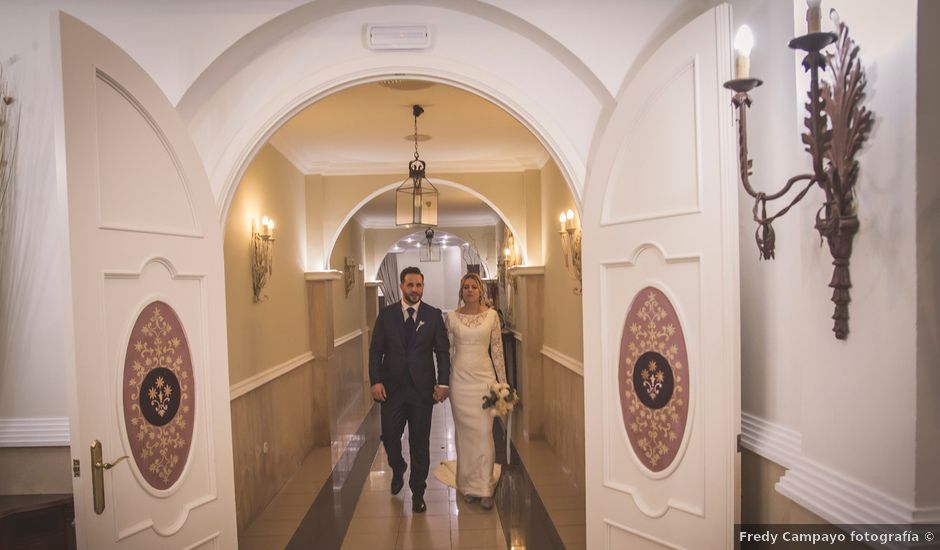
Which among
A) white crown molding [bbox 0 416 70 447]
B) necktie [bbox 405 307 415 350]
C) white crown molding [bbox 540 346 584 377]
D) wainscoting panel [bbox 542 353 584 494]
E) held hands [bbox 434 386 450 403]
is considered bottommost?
wainscoting panel [bbox 542 353 584 494]

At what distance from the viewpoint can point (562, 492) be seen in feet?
14.8

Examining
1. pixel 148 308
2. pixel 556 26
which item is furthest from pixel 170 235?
pixel 556 26

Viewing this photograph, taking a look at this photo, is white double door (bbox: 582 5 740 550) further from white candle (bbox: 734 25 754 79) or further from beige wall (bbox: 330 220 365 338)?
beige wall (bbox: 330 220 365 338)

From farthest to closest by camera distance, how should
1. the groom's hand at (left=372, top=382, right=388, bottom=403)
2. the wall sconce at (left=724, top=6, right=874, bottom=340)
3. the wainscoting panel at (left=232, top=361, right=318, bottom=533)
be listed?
the groom's hand at (left=372, top=382, right=388, bottom=403), the wainscoting panel at (left=232, top=361, right=318, bottom=533), the wall sconce at (left=724, top=6, right=874, bottom=340)

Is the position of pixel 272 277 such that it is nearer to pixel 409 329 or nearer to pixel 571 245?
pixel 409 329

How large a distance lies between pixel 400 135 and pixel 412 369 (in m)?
2.39

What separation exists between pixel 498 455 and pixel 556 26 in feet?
14.0

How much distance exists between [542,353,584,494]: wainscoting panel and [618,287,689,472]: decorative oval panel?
2021mm

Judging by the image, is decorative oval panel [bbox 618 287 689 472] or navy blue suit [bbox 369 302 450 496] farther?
navy blue suit [bbox 369 302 450 496]

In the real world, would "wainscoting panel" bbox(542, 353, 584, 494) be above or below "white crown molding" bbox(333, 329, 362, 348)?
below

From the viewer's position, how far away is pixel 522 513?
13.5 feet

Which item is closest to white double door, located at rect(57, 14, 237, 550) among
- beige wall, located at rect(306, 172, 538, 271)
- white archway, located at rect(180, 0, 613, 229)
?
white archway, located at rect(180, 0, 613, 229)

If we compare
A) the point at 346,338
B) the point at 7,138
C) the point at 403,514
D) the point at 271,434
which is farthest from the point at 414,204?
the point at 346,338

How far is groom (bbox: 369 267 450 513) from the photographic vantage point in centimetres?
428
